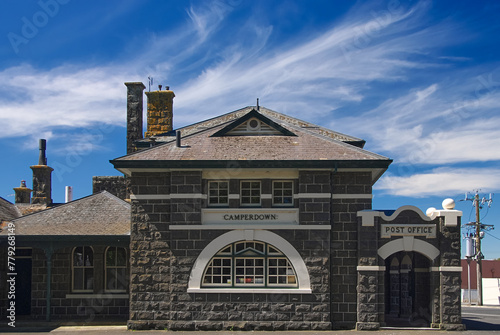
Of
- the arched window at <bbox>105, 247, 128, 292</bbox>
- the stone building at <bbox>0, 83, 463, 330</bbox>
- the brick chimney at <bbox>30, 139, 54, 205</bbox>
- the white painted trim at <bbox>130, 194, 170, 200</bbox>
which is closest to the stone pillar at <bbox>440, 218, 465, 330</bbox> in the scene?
the stone building at <bbox>0, 83, 463, 330</bbox>

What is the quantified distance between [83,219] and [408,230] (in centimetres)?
1053

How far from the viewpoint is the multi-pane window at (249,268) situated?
16.5 meters

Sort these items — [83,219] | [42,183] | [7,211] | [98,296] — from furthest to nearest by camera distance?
1. [42,183]
2. [7,211]
3. [83,219]
4. [98,296]

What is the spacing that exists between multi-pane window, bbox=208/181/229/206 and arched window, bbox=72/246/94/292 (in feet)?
16.8

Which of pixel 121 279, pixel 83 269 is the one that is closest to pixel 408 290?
pixel 121 279

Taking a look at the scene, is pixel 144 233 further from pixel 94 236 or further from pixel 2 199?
pixel 2 199

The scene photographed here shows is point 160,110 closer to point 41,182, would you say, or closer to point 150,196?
point 41,182

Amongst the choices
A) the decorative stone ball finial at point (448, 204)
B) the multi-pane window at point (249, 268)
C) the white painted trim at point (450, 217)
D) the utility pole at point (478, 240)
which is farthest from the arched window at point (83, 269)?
the utility pole at point (478, 240)

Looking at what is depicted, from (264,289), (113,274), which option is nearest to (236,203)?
(264,289)

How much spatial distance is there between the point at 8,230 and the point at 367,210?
1128 centimetres

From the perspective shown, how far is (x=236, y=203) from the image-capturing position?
16.7 m

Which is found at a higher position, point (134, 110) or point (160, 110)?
point (134, 110)

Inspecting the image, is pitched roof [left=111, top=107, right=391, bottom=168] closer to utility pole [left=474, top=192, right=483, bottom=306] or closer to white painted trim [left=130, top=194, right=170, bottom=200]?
white painted trim [left=130, top=194, right=170, bottom=200]

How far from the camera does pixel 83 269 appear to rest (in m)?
19.0
